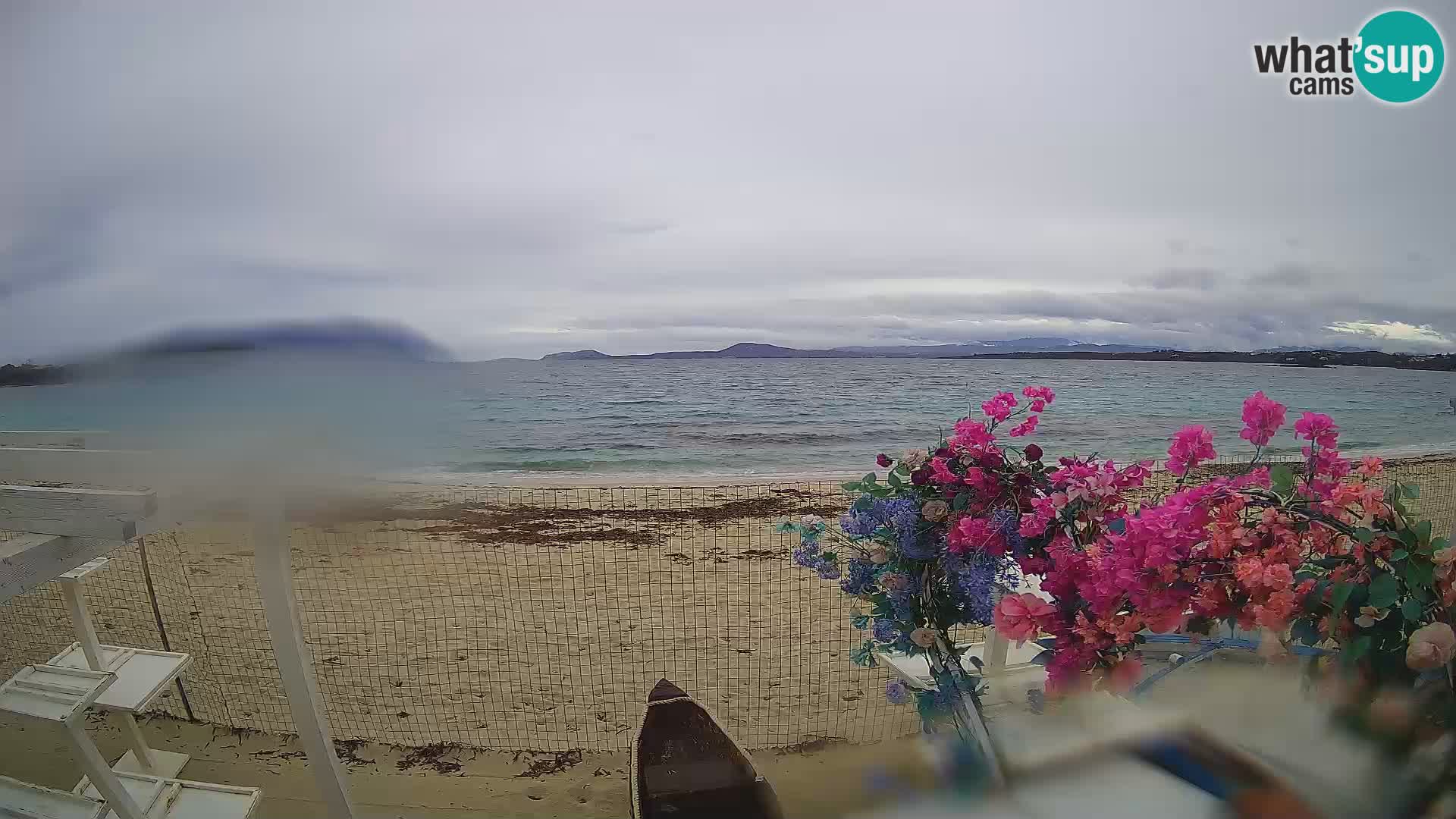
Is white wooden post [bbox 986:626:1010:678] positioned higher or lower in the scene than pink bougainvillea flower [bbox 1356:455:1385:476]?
lower

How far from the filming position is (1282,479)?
3.13ft

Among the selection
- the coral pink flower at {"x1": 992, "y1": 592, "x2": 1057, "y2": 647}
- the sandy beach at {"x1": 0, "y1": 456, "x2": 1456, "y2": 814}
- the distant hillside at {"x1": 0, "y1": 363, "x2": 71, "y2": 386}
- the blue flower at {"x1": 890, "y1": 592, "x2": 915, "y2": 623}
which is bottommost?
the sandy beach at {"x1": 0, "y1": 456, "x2": 1456, "y2": 814}

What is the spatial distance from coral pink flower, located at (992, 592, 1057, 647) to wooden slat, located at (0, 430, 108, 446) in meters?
1.87

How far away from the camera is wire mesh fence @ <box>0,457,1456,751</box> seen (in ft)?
10.5

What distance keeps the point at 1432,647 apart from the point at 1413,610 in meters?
0.07

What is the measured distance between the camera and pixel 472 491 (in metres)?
8.70

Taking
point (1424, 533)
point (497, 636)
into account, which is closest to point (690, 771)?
point (1424, 533)

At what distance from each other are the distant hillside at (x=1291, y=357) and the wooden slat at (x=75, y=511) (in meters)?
22.7

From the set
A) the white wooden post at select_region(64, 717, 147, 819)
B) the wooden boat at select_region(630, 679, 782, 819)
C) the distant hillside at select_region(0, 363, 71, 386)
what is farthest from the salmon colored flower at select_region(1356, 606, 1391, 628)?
the distant hillside at select_region(0, 363, 71, 386)

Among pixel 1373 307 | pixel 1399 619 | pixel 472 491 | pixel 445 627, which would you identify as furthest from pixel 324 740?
pixel 1373 307

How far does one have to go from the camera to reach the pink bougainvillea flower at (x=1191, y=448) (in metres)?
1.07

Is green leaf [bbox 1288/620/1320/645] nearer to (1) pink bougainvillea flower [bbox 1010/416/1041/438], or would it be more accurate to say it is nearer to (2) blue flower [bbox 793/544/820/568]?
(1) pink bougainvillea flower [bbox 1010/416/1041/438]

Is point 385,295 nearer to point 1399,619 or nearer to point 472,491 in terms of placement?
point 472,491

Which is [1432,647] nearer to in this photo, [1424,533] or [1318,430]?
[1424,533]
